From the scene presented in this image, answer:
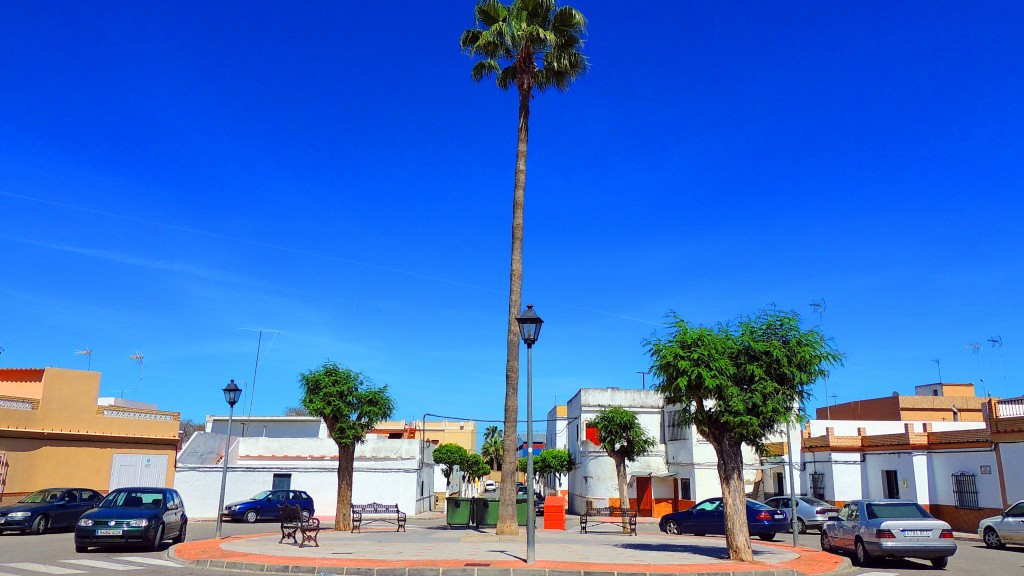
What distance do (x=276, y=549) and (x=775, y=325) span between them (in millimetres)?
12983

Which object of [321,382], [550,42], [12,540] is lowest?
[12,540]

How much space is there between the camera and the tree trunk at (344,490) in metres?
24.1

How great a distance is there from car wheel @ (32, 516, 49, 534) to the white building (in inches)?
537

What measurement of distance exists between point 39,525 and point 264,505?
464 inches

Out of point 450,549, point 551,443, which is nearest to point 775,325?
point 450,549

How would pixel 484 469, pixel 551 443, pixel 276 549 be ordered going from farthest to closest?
pixel 551 443
pixel 484 469
pixel 276 549

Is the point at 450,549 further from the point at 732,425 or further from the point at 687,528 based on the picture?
the point at 687,528

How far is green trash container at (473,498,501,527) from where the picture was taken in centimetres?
2583

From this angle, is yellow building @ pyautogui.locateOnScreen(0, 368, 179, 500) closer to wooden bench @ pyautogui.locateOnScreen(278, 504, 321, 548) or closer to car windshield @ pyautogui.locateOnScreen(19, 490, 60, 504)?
car windshield @ pyautogui.locateOnScreen(19, 490, 60, 504)

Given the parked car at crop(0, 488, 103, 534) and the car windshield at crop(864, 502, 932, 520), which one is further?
the parked car at crop(0, 488, 103, 534)

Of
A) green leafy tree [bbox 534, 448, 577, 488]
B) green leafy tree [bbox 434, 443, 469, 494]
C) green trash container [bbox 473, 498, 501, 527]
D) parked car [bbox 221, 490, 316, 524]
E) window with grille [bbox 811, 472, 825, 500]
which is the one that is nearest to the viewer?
green trash container [bbox 473, 498, 501, 527]

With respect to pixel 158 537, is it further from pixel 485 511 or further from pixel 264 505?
pixel 264 505

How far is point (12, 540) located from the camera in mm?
20312

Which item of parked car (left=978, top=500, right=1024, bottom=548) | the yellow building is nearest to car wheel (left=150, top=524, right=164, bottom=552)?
the yellow building
